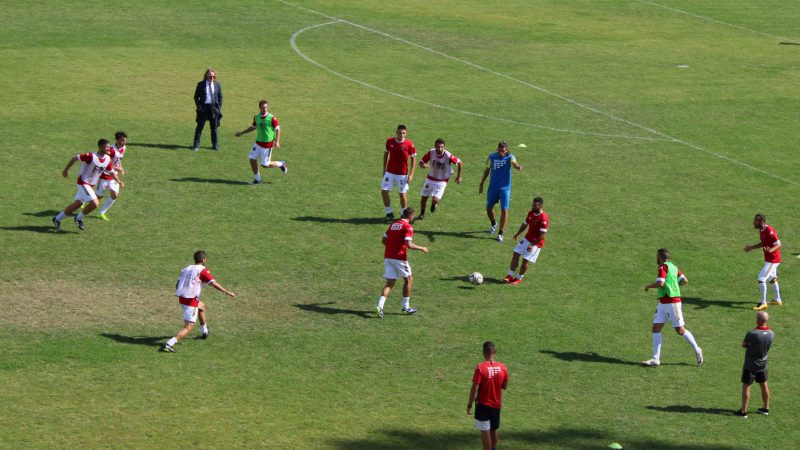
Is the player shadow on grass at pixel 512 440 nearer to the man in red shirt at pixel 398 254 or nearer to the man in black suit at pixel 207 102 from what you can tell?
the man in red shirt at pixel 398 254

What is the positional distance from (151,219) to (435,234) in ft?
25.0

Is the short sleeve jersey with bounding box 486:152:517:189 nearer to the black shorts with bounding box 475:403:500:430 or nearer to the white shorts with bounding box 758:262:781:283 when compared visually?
the white shorts with bounding box 758:262:781:283

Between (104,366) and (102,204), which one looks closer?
(104,366)

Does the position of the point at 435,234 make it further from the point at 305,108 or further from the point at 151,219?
the point at 305,108

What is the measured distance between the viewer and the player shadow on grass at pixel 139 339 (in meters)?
23.5

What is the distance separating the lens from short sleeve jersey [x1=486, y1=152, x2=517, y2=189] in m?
30.8

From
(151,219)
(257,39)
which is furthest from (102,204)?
(257,39)

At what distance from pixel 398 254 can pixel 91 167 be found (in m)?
9.07

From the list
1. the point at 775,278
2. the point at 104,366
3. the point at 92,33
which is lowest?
the point at 104,366

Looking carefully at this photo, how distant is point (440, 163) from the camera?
31453 millimetres

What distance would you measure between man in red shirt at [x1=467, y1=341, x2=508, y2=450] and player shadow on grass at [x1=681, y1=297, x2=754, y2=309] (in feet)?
32.5

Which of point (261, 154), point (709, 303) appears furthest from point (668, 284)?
point (261, 154)

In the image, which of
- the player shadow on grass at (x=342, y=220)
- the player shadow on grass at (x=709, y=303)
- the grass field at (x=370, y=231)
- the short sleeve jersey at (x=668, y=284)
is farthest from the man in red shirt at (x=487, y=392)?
the player shadow on grass at (x=342, y=220)

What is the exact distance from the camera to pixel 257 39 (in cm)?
5112
